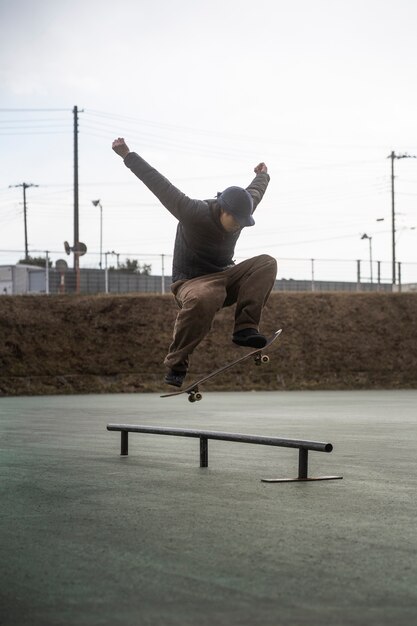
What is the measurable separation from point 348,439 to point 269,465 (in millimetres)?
3383

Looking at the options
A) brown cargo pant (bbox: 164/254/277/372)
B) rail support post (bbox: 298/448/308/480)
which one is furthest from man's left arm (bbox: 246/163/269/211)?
rail support post (bbox: 298/448/308/480)

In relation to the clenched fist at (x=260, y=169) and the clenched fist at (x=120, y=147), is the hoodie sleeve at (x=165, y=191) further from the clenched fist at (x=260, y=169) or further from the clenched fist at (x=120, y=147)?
the clenched fist at (x=260, y=169)

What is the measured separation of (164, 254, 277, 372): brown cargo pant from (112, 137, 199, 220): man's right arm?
622 mm

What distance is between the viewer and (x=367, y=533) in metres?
6.05

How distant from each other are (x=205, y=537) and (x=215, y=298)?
2.41 m

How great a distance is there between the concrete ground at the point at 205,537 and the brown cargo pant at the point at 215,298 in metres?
1.26

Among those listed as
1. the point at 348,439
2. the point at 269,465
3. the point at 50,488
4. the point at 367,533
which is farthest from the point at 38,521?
the point at 348,439

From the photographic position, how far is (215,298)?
7762 millimetres

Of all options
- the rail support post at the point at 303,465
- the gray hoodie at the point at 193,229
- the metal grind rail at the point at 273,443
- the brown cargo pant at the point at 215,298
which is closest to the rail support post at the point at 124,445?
the metal grind rail at the point at 273,443

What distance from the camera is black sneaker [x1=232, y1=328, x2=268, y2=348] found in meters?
7.89

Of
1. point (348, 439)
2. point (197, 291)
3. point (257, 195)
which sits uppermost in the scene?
point (257, 195)

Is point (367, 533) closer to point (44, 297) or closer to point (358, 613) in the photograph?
point (358, 613)

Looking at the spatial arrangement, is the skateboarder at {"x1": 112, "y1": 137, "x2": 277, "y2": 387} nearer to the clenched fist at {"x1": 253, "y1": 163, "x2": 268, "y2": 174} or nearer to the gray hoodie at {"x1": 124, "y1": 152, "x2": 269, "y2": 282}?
the gray hoodie at {"x1": 124, "y1": 152, "x2": 269, "y2": 282}

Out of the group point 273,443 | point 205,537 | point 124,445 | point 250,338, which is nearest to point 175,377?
point 250,338
